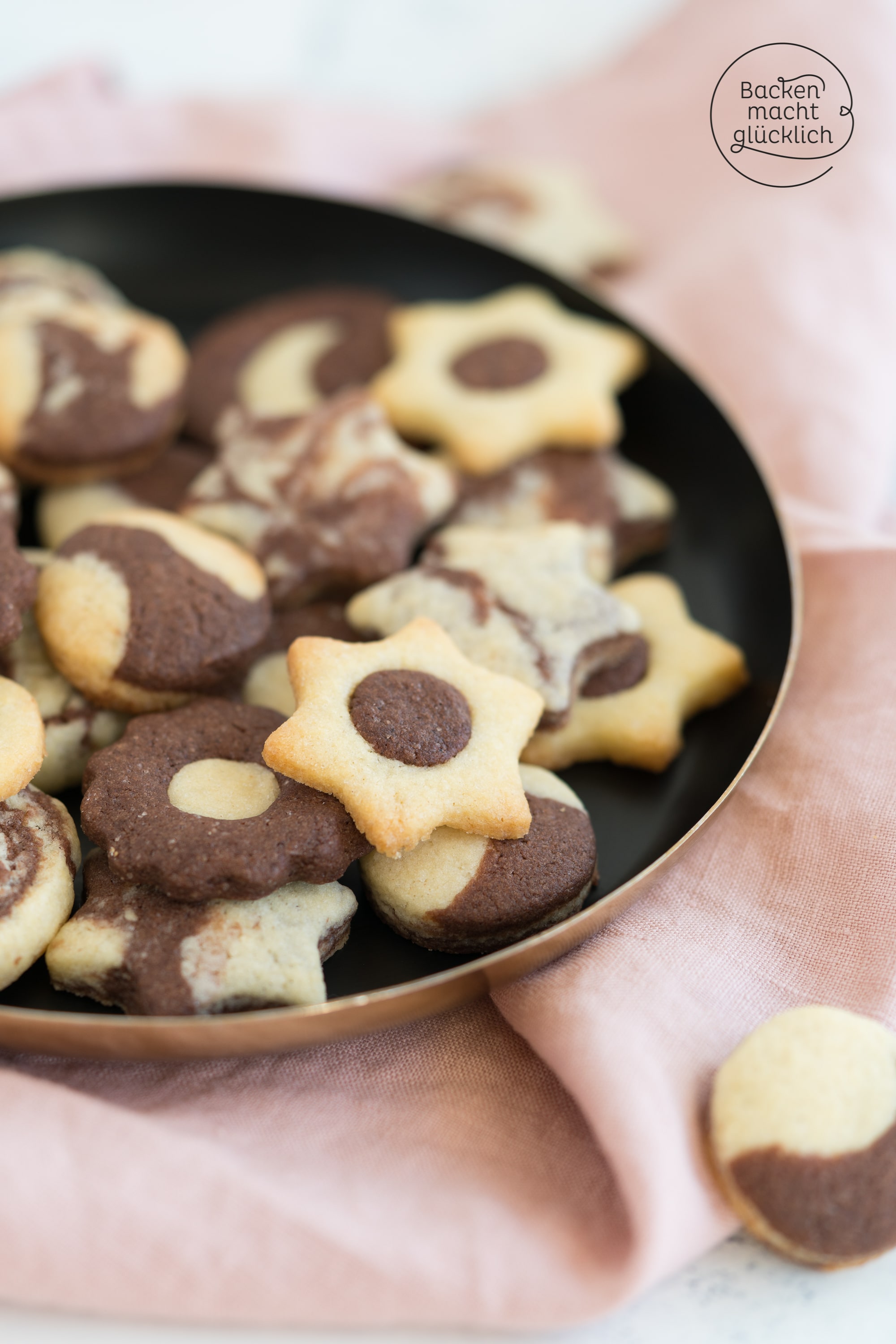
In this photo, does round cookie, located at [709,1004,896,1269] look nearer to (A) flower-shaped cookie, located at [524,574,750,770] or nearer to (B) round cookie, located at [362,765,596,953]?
(B) round cookie, located at [362,765,596,953]

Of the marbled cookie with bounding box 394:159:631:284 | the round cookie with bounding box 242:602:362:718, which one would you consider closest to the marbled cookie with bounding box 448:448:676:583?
the round cookie with bounding box 242:602:362:718

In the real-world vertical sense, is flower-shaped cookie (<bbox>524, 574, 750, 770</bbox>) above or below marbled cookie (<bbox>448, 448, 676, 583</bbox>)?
below

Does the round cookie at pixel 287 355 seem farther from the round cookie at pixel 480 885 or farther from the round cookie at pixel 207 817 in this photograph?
the round cookie at pixel 480 885

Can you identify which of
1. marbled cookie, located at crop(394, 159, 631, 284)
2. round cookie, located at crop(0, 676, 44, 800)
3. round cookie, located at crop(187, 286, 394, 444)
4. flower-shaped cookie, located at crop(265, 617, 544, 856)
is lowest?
round cookie, located at crop(0, 676, 44, 800)

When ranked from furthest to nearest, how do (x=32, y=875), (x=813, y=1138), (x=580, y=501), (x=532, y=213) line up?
(x=532, y=213) < (x=580, y=501) < (x=32, y=875) < (x=813, y=1138)

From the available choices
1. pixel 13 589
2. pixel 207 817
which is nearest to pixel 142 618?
pixel 13 589

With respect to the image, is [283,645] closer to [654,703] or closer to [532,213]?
[654,703]

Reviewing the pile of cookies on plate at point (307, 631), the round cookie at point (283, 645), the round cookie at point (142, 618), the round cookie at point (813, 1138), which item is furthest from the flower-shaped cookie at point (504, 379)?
the round cookie at point (813, 1138)
